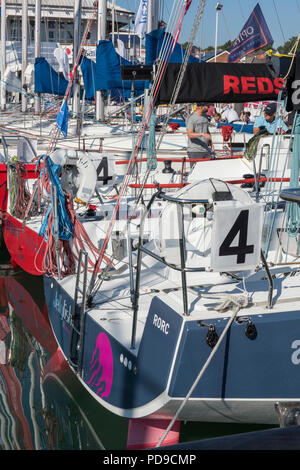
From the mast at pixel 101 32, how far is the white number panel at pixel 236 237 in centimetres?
1178

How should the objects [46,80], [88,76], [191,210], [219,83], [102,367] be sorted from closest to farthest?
1. [102,367]
2. [191,210]
3. [219,83]
4. [88,76]
5. [46,80]

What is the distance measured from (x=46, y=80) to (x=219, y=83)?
9.90m

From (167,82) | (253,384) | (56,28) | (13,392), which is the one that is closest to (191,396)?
(253,384)

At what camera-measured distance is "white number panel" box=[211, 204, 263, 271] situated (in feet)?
13.1

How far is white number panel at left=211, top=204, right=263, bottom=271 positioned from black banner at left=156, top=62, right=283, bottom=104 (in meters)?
3.74

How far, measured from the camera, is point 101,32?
15.2m

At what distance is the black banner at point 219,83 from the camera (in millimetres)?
7676

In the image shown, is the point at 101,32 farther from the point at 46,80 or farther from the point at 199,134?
the point at 199,134

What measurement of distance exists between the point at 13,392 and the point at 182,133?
1115 cm

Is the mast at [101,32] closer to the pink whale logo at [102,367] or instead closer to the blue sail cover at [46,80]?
the blue sail cover at [46,80]

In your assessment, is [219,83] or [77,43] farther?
[77,43]

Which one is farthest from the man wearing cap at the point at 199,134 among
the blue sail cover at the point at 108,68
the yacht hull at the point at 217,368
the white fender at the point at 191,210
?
the yacht hull at the point at 217,368

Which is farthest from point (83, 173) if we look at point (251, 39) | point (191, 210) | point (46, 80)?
point (251, 39)
